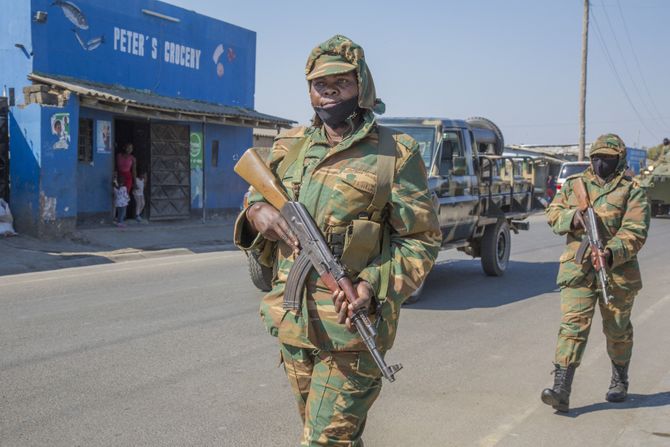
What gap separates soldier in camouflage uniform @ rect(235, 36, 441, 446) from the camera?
2.72m

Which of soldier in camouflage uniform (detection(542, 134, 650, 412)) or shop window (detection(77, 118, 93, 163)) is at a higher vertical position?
shop window (detection(77, 118, 93, 163))

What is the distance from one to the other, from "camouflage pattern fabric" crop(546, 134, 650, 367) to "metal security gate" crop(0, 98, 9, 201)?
12083mm

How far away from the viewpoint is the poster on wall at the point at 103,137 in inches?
631

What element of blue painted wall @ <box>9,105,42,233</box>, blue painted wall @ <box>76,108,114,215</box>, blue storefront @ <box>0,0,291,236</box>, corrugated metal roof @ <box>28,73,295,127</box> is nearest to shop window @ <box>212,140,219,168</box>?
blue storefront @ <box>0,0,291,236</box>

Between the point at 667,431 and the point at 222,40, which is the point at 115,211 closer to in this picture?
the point at 222,40

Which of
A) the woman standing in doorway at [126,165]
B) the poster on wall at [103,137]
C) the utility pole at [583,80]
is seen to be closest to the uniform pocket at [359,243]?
the poster on wall at [103,137]

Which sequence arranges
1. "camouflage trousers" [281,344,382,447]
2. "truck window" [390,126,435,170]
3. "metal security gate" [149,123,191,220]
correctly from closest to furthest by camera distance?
"camouflage trousers" [281,344,382,447]
"truck window" [390,126,435,170]
"metal security gate" [149,123,191,220]

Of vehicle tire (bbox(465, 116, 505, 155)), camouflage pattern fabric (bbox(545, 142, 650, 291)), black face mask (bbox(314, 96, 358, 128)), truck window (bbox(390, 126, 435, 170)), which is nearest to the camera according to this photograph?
black face mask (bbox(314, 96, 358, 128))

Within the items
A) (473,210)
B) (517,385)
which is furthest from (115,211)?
(517,385)

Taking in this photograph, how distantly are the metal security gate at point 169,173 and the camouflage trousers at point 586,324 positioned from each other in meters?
13.9

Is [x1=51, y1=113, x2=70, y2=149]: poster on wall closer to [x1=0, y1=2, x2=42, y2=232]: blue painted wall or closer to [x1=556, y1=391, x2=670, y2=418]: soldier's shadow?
[x1=0, y1=2, x2=42, y2=232]: blue painted wall

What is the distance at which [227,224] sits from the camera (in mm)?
19312

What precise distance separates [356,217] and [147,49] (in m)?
15.9

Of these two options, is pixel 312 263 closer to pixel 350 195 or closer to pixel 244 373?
pixel 350 195
